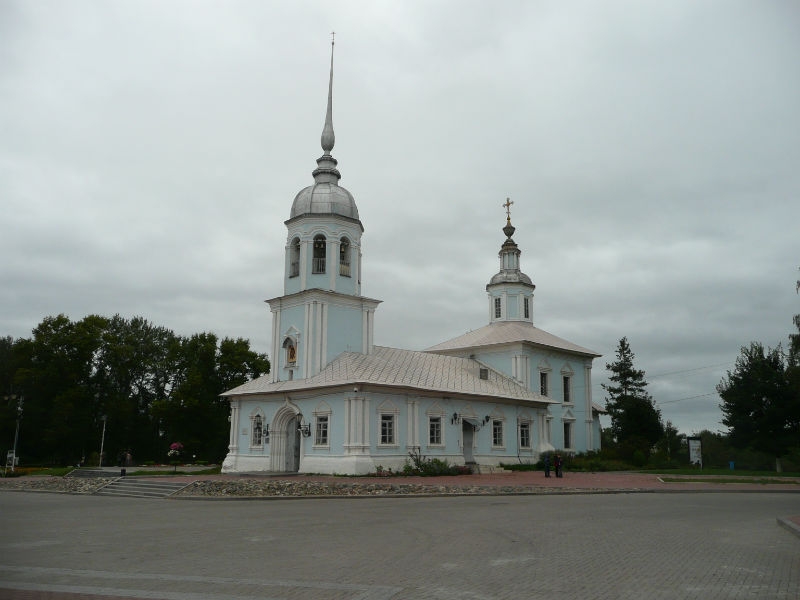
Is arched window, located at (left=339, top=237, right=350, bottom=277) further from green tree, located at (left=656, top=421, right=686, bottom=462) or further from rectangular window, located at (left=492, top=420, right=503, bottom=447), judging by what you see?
green tree, located at (left=656, top=421, right=686, bottom=462)

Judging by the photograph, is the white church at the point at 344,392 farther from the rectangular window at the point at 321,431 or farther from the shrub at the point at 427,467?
the shrub at the point at 427,467

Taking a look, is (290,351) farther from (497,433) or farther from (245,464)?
(497,433)

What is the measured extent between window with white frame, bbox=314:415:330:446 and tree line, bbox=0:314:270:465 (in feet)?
57.5

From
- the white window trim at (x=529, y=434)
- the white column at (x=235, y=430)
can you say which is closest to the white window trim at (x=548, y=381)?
the white window trim at (x=529, y=434)

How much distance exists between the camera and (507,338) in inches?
1535

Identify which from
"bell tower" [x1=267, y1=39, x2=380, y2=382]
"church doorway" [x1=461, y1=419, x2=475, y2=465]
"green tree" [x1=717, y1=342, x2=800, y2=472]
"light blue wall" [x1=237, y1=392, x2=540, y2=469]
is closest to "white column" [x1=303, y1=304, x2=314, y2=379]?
"bell tower" [x1=267, y1=39, x2=380, y2=382]

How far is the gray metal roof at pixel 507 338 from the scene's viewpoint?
128ft

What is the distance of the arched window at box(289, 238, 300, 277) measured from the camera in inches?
1286

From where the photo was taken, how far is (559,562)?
8.84 m

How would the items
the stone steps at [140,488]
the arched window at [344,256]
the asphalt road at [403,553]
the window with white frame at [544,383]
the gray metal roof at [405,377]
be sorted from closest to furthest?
the asphalt road at [403,553] → the stone steps at [140,488] → the gray metal roof at [405,377] → the arched window at [344,256] → the window with white frame at [544,383]

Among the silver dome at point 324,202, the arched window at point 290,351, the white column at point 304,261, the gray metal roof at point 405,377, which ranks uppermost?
the silver dome at point 324,202

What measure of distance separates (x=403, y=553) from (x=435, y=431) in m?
21.2

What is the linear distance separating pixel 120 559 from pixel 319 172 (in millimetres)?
26479

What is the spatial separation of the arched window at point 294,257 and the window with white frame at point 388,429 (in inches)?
330
